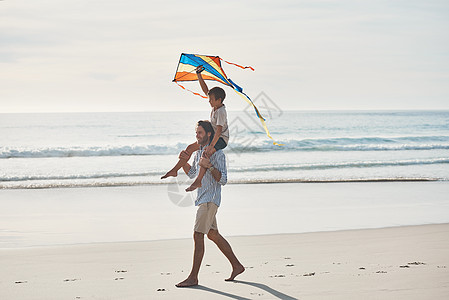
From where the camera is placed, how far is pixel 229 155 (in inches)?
979

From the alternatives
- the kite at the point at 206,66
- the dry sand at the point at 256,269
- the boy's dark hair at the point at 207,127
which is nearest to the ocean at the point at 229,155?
the dry sand at the point at 256,269

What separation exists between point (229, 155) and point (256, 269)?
18.8 metres

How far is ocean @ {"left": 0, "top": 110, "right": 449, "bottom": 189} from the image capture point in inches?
651

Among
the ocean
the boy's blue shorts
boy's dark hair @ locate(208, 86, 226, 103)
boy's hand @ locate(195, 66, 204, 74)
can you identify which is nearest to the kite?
boy's hand @ locate(195, 66, 204, 74)

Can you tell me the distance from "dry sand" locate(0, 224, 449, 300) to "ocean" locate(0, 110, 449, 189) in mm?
7678

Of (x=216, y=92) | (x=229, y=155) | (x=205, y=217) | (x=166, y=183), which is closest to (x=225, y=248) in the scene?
(x=205, y=217)

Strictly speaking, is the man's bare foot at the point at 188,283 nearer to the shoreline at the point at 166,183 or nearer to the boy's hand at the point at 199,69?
the boy's hand at the point at 199,69

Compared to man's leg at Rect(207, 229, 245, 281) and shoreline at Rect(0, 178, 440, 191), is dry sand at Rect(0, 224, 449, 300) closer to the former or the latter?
man's leg at Rect(207, 229, 245, 281)

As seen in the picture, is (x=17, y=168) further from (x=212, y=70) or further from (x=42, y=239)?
(x=212, y=70)

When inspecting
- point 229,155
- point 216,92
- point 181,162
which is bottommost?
point 229,155

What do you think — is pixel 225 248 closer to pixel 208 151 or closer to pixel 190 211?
pixel 208 151

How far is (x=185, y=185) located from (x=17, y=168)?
24.9ft

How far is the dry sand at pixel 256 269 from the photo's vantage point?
513 cm

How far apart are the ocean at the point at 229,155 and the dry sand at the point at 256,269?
25.2 feet
